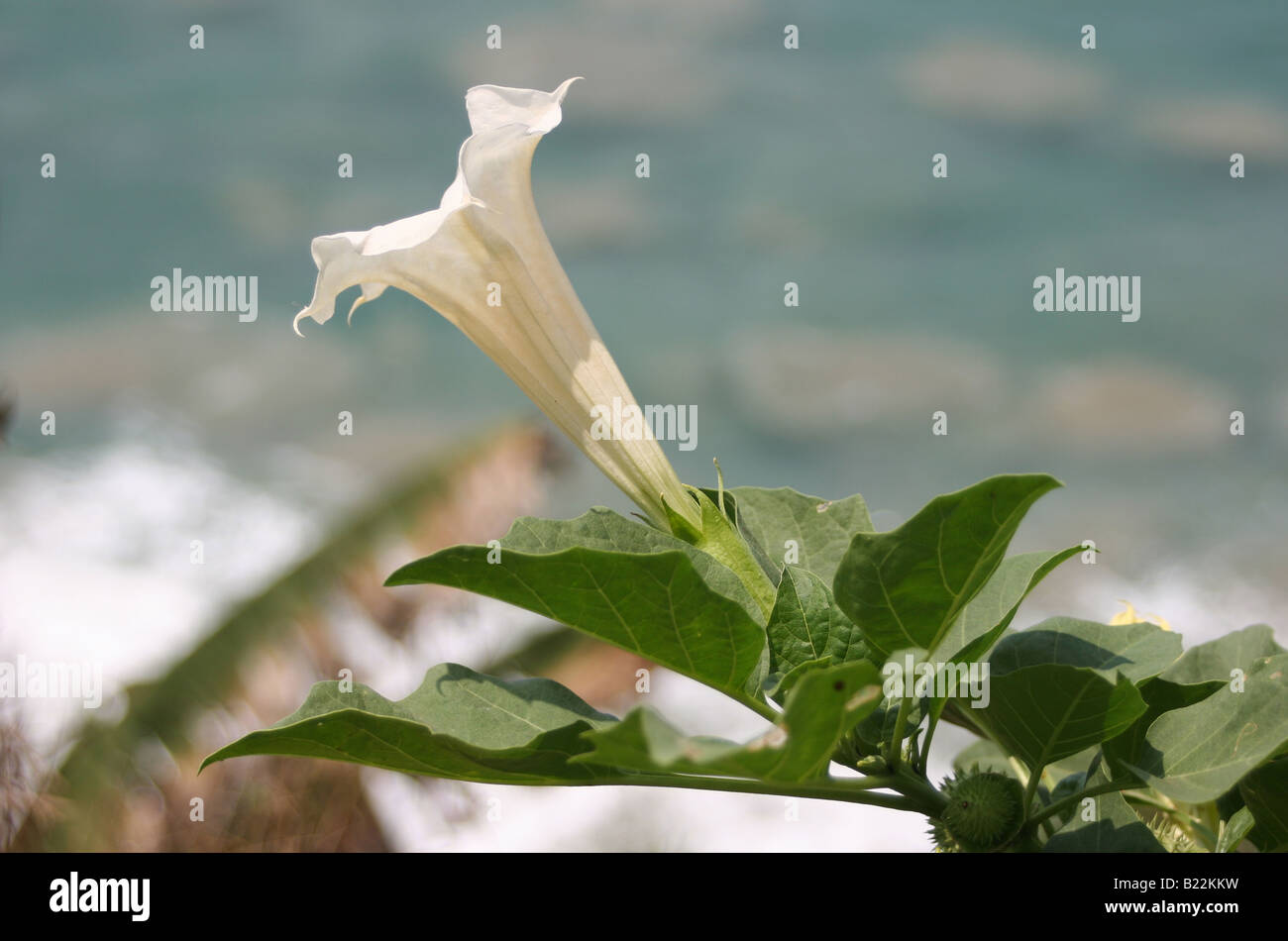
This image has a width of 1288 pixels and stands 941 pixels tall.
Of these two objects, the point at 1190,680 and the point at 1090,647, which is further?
the point at 1190,680

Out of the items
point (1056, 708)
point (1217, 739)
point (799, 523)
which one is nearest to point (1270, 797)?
point (1217, 739)

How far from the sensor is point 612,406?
89 cm

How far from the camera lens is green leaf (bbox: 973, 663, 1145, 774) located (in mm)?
704

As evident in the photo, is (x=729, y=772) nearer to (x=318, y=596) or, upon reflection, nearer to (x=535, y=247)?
(x=535, y=247)

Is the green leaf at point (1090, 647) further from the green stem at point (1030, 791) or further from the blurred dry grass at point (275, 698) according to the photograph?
the blurred dry grass at point (275, 698)

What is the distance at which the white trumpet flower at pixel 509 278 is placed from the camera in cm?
87

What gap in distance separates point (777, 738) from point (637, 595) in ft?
0.48

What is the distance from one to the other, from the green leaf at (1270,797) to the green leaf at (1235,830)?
0.01 m

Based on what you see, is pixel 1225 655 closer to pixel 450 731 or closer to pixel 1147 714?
pixel 1147 714

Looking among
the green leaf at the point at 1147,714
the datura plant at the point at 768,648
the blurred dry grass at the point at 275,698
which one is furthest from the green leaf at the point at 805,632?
Answer: the blurred dry grass at the point at 275,698

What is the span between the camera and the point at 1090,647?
0.87m

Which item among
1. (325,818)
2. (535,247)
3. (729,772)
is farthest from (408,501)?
(729,772)

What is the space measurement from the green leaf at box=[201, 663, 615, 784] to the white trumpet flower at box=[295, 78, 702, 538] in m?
0.20

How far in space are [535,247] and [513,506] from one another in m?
4.43
